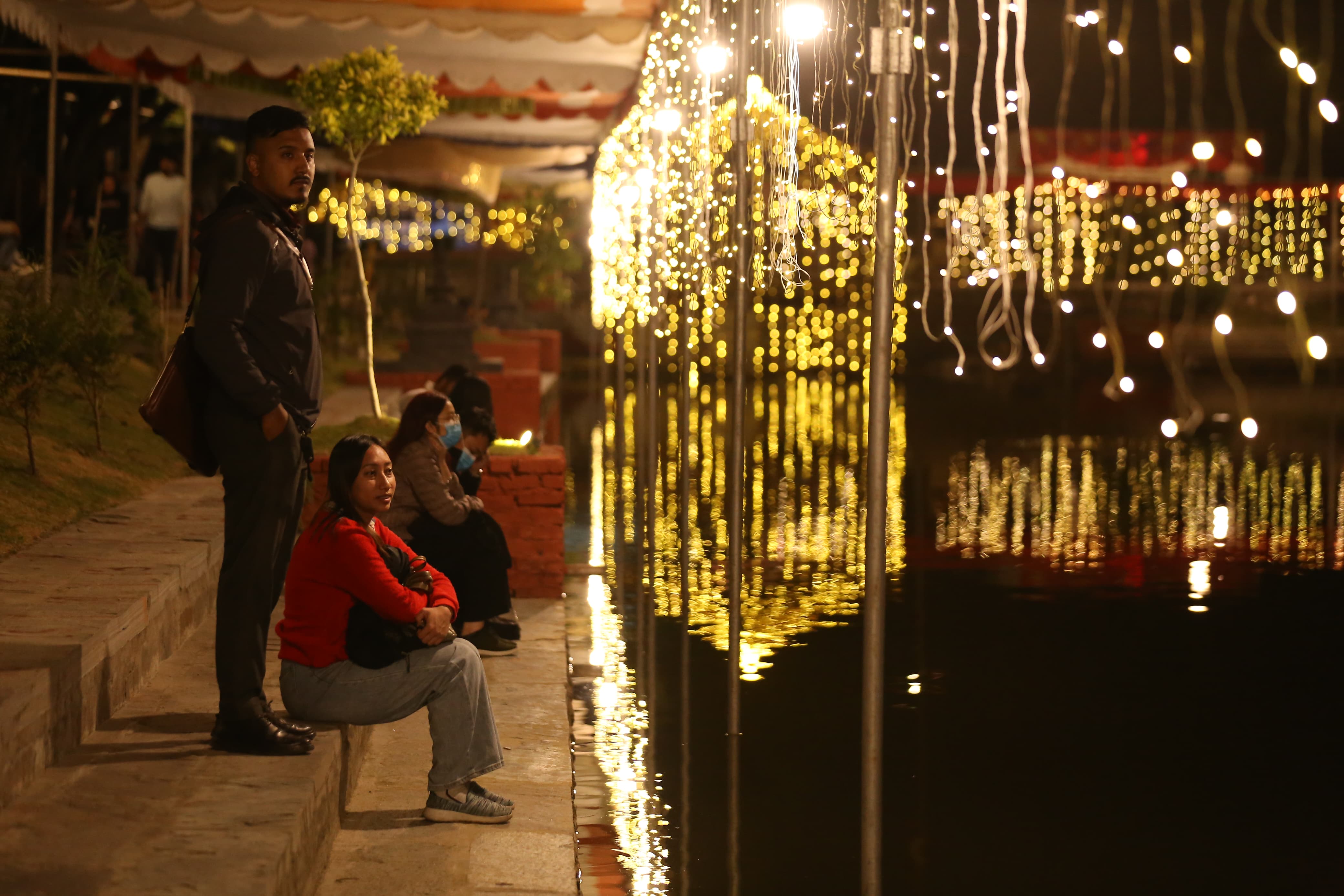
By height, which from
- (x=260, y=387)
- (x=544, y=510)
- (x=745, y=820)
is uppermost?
(x=260, y=387)

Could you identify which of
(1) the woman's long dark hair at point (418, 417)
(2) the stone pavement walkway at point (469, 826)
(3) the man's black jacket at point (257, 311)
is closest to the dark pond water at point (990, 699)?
(2) the stone pavement walkway at point (469, 826)

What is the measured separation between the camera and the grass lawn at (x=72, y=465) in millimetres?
6457

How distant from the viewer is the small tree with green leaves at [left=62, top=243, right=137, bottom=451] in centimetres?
788

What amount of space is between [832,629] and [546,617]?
1.49 m

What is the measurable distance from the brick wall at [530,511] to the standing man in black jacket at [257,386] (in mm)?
3942

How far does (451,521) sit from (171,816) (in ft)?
9.94

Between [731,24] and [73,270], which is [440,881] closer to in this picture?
[731,24]

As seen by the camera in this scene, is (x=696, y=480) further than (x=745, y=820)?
Yes

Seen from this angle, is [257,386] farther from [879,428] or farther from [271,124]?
[879,428]

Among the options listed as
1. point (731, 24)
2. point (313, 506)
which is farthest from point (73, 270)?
point (731, 24)

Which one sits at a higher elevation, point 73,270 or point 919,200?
point 919,200

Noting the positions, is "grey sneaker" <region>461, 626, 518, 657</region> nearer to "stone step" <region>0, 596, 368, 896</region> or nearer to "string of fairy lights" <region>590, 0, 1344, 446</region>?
"string of fairy lights" <region>590, 0, 1344, 446</region>

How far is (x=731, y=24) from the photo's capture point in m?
6.05

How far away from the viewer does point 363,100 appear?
940 cm
